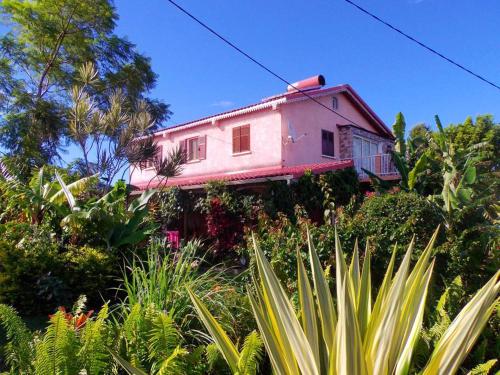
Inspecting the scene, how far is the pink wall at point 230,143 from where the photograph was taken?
17.7 m

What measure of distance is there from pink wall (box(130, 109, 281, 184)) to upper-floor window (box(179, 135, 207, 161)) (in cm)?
19

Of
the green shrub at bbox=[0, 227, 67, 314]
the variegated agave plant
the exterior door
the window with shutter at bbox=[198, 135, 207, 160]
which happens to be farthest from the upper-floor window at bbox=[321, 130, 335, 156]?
the variegated agave plant

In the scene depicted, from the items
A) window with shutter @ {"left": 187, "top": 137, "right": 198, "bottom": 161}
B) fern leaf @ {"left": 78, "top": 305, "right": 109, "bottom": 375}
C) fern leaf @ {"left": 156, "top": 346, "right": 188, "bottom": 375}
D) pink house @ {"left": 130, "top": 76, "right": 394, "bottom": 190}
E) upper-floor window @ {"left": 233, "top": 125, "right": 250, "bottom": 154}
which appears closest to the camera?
fern leaf @ {"left": 156, "top": 346, "right": 188, "bottom": 375}

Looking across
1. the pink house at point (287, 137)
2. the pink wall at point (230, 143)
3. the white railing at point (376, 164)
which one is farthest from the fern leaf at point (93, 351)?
the white railing at point (376, 164)

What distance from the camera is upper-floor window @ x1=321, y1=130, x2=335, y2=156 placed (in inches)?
763

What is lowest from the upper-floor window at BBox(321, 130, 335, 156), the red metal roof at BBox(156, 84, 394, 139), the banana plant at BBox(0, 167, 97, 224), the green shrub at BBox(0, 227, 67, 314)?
the green shrub at BBox(0, 227, 67, 314)

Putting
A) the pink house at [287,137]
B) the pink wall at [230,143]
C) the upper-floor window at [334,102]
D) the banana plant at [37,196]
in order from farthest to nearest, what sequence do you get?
1. the upper-floor window at [334,102]
2. the pink wall at [230,143]
3. the pink house at [287,137]
4. the banana plant at [37,196]

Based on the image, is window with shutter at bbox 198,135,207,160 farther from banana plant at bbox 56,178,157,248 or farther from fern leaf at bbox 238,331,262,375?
fern leaf at bbox 238,331,262,375

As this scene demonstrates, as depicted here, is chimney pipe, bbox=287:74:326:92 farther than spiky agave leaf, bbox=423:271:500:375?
Yes

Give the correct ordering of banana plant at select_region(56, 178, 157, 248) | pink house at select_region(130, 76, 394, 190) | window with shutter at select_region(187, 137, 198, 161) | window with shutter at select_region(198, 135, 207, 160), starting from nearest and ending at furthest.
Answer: banana plant at select_region(56, 178, 157, 248) < pink house at select_region(130, 76, 394, 190) < window with shutter at select_region(198, 135, 207, 160) < window with shutter at select_region(187, 137, 198, 161)

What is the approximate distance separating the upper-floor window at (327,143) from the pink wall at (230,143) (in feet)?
9.20

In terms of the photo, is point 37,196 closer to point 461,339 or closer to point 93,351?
point 93,351

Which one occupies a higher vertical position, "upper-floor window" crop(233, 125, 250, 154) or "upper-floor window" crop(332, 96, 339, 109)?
"upper-floor window" crop(332, 96, 339, 109)

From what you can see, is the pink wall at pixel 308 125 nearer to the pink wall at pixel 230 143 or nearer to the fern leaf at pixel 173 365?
the pink wall at pixel 230 143
